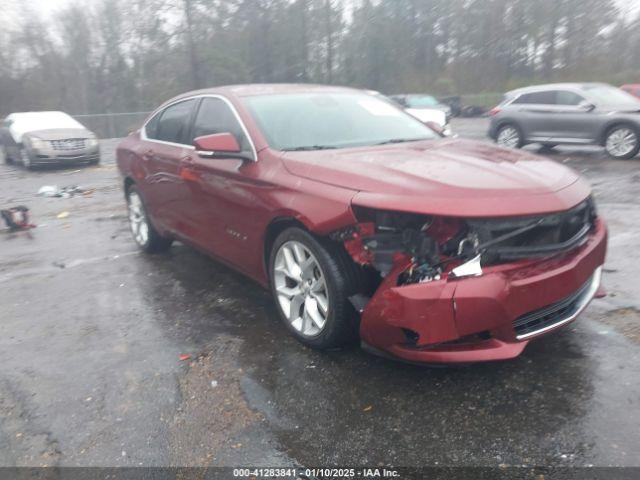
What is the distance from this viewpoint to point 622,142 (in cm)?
1140

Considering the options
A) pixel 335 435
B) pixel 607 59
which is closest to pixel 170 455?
pixel 335 435

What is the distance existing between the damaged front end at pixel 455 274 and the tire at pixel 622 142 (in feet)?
31.3

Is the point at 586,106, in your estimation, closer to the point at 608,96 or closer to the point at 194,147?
the point at 608,96

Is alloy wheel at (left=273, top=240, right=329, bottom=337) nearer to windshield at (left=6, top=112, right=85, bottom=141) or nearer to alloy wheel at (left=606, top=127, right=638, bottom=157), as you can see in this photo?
alloy wheel at (left=606, top=127, right=638, bottom=157)

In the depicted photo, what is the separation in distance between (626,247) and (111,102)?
40.8 m

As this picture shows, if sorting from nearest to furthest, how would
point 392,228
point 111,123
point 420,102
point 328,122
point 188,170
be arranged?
point 392,228
point 328,122
point 188,170
point 420,102
point 111,123

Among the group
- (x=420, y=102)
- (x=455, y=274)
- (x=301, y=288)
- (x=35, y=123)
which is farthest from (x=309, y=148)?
(x=420, y=102)

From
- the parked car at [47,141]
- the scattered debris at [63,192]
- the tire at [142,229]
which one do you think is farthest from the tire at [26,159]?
the tire at [142,229]

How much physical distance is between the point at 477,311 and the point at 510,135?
473 inches

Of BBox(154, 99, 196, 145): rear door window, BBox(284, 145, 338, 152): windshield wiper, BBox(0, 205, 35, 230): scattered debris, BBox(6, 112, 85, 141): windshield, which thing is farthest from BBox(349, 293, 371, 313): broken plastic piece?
BBox(6, 112, 85, 141): windshield

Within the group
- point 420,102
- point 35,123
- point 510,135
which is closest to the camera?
point 510,135

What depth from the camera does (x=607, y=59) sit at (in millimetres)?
34594

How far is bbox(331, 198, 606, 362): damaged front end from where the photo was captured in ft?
8.98

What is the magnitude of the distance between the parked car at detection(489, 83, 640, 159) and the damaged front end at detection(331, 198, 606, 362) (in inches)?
382
